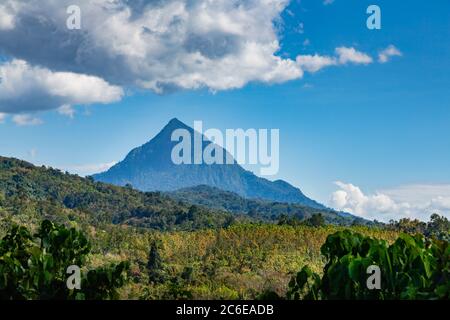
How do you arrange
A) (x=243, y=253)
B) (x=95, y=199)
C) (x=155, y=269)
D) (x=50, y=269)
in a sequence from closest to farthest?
(x=50, y=269), (x=155, y=269), (x=243, y=253), (x=95, y=199)

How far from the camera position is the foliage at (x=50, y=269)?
13.8ft

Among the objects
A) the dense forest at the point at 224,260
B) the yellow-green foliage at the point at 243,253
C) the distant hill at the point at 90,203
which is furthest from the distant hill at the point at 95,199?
the yellow-green foliage at the point at 243,253

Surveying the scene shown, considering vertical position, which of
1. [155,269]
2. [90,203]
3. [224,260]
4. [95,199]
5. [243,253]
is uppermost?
[95,199]

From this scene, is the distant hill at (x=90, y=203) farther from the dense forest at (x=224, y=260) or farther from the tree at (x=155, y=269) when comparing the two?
the tree at (x=155, y=269)

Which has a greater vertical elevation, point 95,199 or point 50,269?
point 95,199

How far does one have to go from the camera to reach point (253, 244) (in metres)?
15.7

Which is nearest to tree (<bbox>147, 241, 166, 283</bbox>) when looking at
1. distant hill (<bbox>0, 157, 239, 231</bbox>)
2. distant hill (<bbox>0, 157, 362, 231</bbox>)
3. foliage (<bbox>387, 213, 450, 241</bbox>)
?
foliage (<bbox>387, 213, 450, 241</bbox>)

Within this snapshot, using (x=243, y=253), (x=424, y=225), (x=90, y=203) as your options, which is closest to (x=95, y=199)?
(x=90, y=203)

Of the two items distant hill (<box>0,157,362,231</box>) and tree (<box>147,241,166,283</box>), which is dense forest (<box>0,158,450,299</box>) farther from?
distant hill (<box>0,157,362,231</box>)

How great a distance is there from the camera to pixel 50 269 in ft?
14.0

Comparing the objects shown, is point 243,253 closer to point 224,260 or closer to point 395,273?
point 224,260

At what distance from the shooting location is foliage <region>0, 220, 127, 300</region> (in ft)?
13.8
